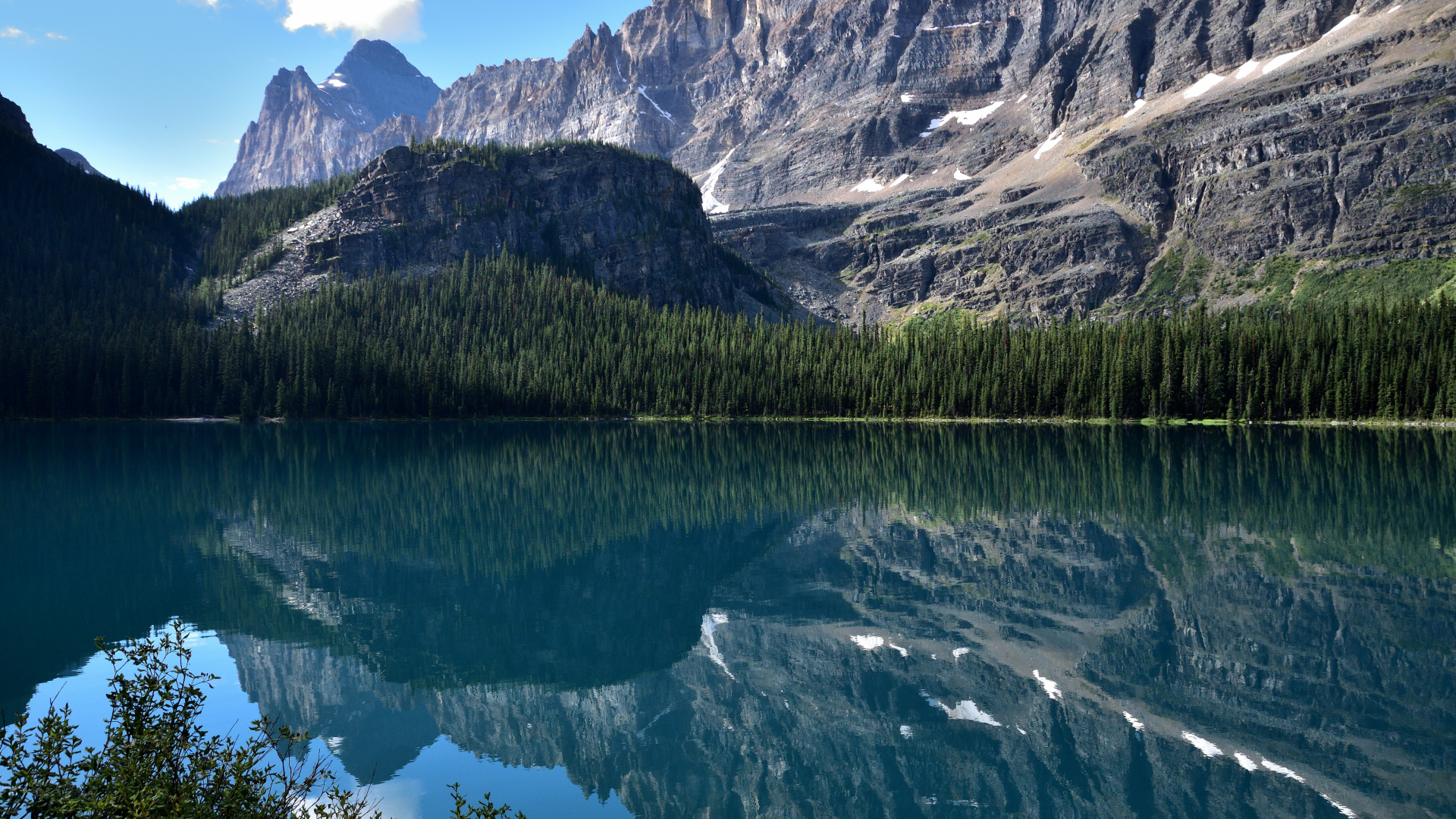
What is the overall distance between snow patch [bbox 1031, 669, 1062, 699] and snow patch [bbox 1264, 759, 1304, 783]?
3764 mm

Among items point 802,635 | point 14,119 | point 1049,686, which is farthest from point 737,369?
point 14,119

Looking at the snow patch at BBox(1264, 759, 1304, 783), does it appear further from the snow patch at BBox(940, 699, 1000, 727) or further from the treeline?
the treeline

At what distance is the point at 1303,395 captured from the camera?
3615 inches

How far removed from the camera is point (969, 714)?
51.2 ft

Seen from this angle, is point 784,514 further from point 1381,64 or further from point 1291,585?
point 1381,64

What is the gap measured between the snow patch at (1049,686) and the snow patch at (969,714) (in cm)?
172

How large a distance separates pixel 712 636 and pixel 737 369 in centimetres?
10490

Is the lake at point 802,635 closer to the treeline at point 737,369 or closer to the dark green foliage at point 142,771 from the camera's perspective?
the dark green foliage at point 142,771

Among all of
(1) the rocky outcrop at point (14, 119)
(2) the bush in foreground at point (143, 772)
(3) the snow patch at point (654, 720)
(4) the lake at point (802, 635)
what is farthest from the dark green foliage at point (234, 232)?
(2) the bush in foreground at point (143, 772)

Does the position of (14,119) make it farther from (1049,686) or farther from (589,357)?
(1049,686)

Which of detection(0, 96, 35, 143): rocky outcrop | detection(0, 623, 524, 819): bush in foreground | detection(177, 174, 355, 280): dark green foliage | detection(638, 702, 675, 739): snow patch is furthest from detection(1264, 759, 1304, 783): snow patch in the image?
detection(0, 96, 35, 143): rocky outcrop

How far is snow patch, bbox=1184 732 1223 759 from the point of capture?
1354 cm

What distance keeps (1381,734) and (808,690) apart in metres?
10.2

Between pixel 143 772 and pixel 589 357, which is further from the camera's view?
pixel 589 357
